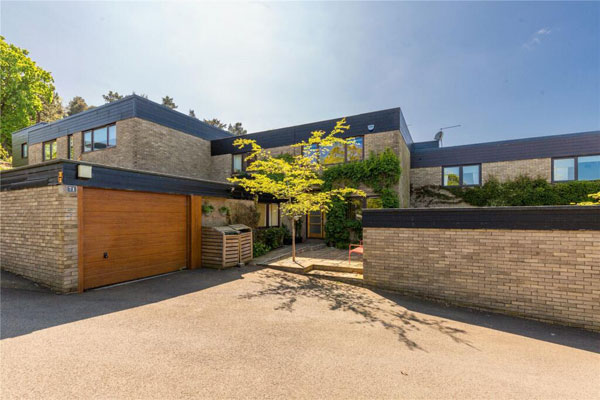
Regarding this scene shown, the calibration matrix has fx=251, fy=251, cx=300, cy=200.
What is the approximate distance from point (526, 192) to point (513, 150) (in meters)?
2.40

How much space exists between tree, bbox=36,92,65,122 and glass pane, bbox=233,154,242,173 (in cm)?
3039

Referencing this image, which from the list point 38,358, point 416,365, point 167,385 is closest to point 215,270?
point 38,358

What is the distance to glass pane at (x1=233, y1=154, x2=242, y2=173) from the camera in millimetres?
16609

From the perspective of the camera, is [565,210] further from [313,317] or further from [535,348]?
[313,317]

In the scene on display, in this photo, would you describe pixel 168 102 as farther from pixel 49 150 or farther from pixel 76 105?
pixel 49 150

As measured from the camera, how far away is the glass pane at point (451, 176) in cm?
1523

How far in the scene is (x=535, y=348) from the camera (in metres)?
3.90

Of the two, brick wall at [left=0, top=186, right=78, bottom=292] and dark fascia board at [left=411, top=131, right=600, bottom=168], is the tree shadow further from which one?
dark fascia board at [left=411, top=131, right=600, bottom=168]

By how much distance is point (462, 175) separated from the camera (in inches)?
595

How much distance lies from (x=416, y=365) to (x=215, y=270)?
271 inches

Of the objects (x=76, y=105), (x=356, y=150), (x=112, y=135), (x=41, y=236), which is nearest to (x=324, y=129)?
(x=356, y=150)

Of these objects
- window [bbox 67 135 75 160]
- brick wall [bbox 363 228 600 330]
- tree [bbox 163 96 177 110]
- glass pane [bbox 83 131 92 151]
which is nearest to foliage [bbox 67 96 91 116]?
tree [bbox 163 96 177 110]

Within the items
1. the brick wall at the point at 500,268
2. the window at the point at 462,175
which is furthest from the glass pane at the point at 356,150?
the brick wall at the point at 500,268

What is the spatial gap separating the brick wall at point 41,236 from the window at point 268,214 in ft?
25.9
